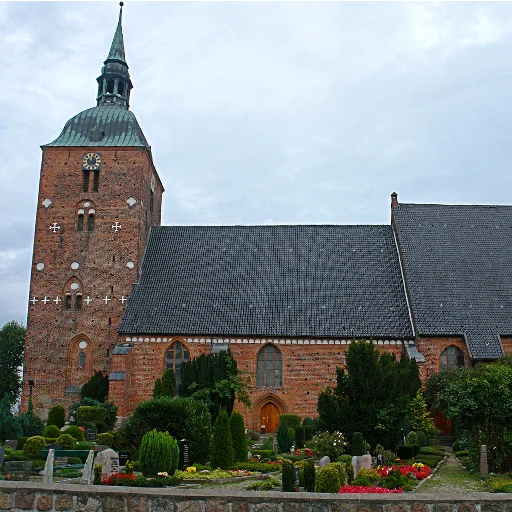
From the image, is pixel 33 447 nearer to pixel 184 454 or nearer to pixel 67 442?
pixel 67 442

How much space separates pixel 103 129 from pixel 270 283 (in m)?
11.4

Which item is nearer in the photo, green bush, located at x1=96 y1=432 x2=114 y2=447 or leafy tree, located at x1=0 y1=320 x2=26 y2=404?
green bush, located at x1=96 y1=432 x2=114 y2=447

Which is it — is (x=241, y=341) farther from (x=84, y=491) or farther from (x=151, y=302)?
(x=84, y=491)

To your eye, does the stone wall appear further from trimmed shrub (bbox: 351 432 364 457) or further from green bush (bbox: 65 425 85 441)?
green bush (bbox: 65 425 85 441)

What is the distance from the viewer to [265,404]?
88.6ft

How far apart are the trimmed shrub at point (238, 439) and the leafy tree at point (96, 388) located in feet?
34.1

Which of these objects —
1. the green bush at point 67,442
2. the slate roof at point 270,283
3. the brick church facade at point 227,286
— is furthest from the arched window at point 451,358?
the green bush at point 67,442

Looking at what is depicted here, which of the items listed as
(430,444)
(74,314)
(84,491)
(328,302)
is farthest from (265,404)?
(84,491)

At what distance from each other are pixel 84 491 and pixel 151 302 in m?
21.5

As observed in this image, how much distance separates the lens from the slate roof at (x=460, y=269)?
26.5m

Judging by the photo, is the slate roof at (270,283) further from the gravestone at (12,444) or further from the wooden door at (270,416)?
the gravestone at (12,444)

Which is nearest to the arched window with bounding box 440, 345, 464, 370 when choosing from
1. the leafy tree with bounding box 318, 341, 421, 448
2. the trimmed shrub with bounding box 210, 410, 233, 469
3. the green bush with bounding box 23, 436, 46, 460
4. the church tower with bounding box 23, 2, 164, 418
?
the leafy tree with bounding box 318, 341, 421, 448

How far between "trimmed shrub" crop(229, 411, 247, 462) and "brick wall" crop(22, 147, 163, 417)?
11.7 metres

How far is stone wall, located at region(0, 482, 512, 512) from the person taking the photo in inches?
273
